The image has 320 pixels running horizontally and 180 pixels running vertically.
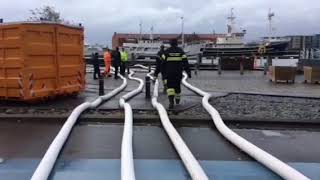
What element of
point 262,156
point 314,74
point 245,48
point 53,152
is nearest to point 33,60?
point 53,152

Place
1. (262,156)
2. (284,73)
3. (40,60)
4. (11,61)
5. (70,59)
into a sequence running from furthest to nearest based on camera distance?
(284,73), (70,59), (40,60), (11,61), (262,156)

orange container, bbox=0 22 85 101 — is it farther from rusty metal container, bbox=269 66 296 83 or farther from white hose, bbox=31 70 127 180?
rusty metal container, bbox=269 66 296 83

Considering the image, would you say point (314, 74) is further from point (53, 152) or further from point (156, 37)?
point (156, 37)

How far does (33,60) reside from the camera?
42.1ft

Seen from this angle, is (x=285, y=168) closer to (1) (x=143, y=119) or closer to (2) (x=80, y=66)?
(1) (x=143, y=119)

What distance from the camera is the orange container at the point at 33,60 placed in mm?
12617

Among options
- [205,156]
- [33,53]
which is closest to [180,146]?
[205,156]

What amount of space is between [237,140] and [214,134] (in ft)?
4.26

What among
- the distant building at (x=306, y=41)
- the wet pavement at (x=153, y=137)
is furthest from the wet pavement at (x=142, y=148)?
the distant building at (x=306, y=41)

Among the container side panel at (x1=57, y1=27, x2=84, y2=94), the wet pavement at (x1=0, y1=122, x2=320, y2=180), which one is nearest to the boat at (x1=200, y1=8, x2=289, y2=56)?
the container side panel at (x1=57, y1=27, x2=84, y2=94)

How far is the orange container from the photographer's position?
41.4ft

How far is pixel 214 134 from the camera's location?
9.85 m

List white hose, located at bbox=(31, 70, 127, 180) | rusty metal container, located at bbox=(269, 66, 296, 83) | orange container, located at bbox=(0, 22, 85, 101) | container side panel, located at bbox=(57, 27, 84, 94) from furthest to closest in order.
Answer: rusty metal container, located at bbox=(269, 66, 296, 83) < container side panel, located at bbox=(57, 27, 84, 94) < orange container, located at bbox=(0, 22, 85, 101) < white hose, located at bbox=(31, 70, 127, 180)

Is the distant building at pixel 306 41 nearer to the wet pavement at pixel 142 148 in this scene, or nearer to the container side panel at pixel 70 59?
the container side panel at pixel 70 59
